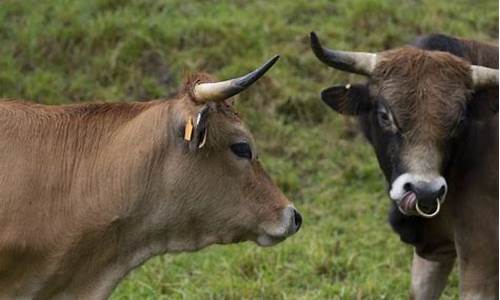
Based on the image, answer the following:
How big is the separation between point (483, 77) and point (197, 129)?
70.5 inches

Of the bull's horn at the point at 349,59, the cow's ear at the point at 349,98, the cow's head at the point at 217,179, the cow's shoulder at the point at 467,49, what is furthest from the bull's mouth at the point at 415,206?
the cow's shoulder at the point at 467,49

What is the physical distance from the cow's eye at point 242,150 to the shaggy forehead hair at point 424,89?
0.89 meters

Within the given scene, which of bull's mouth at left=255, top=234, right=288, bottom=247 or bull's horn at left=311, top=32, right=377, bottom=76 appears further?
bull's horn at left=311, top=32, right=377, bottom=76

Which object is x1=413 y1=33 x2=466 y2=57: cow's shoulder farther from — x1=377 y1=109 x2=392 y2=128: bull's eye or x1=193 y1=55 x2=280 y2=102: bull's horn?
x1=193 y1=55 x2=280 y2=102: bull's horn

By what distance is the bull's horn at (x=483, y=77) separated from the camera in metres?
7.21

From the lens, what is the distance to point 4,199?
635 cm

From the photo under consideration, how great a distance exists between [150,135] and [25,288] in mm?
993

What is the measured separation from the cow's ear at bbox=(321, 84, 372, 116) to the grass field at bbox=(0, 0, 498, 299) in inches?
77.0

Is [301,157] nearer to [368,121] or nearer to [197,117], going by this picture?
[368,121]

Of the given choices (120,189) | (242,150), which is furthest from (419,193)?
(120,189)

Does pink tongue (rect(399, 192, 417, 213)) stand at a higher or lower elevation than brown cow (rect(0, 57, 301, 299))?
lower

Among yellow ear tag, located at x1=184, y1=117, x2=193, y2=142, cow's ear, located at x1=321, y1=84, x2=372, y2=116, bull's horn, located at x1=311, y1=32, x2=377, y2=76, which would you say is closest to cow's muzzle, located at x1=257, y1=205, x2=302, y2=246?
yellow ear tag, located at x1=184, y1=117, x2=193, y2=142

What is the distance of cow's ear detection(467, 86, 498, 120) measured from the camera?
23.7ft

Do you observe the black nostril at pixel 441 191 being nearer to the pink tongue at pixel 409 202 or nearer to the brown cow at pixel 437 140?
the brown cow at pixel 437 140
